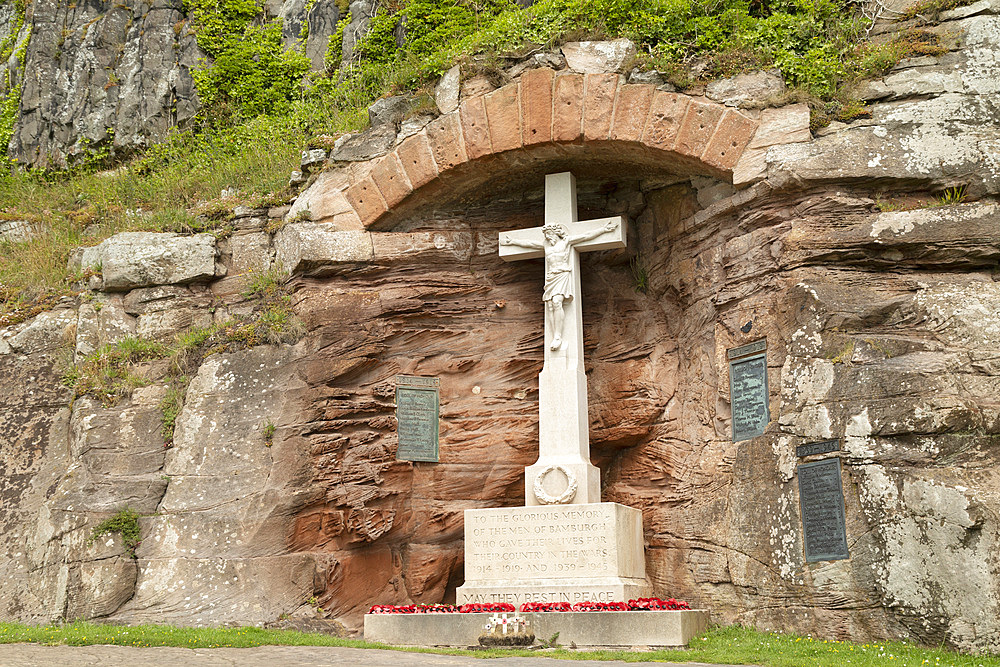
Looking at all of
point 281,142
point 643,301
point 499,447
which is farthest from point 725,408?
point 281,142

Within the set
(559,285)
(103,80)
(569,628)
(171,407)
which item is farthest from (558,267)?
(103,80)

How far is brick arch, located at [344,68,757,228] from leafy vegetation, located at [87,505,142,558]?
13.5 feet

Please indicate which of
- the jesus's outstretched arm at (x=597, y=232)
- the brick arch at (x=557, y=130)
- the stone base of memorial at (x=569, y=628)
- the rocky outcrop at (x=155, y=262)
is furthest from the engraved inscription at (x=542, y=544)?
the rocky outcrop at (x=155, y=262)

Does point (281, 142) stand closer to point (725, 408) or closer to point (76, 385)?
point (76, 385)

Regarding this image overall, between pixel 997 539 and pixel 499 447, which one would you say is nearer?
pixel 997 539

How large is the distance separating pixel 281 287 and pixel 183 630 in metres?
4.21

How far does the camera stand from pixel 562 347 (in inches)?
415

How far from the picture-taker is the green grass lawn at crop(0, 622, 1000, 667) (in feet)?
23.7

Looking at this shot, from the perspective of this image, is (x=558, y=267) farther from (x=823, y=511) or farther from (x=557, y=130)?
(x=823, y=511)

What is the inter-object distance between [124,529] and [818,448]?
6.80 meters

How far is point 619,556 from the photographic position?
9.27 metres

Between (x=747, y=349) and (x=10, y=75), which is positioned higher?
(x=10, y=75)

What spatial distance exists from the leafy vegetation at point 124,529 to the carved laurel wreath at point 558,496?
407 centimetres

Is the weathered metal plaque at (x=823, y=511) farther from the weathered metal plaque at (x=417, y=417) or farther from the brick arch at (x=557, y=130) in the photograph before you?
the weathered metal plaque at (x=417, y=417)
